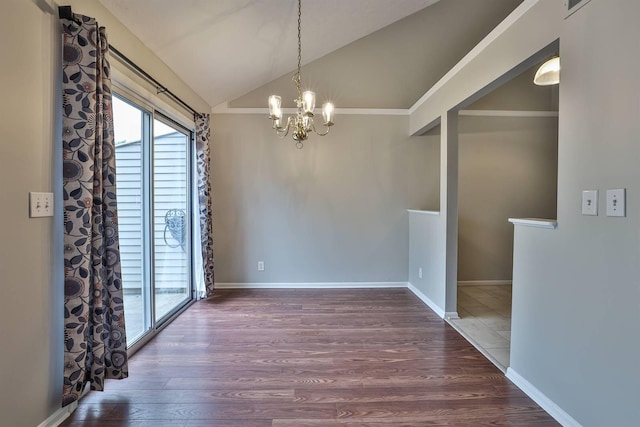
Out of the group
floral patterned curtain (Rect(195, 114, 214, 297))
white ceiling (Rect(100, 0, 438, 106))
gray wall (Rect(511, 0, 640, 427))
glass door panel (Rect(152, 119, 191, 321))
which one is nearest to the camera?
gray wall (Rect(511, 0, 640, 427))

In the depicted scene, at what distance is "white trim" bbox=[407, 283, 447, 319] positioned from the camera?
316 cm

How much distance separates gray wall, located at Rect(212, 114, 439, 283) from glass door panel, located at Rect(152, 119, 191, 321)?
1.78 feet

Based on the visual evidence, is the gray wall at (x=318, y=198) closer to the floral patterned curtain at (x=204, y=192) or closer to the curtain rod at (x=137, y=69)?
the floral patterned curtain at (x=204, y=192)

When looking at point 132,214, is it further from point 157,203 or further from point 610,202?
point 610,202

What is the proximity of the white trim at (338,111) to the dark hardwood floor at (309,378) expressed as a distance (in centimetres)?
264

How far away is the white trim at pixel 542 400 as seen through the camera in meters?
1.60

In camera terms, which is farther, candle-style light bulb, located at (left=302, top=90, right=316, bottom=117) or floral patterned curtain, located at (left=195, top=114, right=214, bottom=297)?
floral patterned curtain, located at (left=195, top=114, right=214, bottom=297)

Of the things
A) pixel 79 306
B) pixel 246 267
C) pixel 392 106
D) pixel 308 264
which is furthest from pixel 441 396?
pixel 392 106

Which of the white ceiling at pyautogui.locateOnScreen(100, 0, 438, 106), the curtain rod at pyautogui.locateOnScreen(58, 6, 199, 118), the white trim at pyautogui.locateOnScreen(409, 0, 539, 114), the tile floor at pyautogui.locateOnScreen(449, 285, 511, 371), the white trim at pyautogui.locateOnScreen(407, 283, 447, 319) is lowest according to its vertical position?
the tile floor at pyautogui.locateOnScreen(449, 285, 511, 371)

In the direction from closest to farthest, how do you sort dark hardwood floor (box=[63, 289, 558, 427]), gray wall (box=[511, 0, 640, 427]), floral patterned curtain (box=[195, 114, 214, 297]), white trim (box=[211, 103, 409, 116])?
gray wall (box=[511, 0, 640, 427]), dark hardwood floor (box=[63, 289, 558, 427]), floral patterned curtain (box=[195, 114, 214, 297]), white trim (box=[211, 103, 409, 116])

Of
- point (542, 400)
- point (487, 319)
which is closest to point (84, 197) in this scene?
point (542, 400)

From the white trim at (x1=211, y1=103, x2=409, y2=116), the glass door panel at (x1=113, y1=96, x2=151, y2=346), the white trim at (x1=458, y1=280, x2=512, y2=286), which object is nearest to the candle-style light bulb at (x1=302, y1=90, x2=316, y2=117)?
the glass door panel at (x1=113, y1=96, x2=151, y2=346)

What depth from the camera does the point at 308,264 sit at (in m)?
4.18

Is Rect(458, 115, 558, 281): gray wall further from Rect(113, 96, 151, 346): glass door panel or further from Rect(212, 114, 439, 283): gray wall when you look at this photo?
Rect(113, 96, 151, 346): glass door panel
